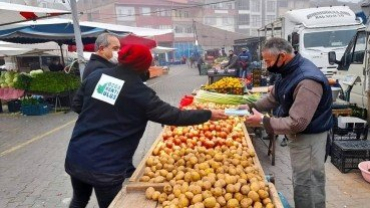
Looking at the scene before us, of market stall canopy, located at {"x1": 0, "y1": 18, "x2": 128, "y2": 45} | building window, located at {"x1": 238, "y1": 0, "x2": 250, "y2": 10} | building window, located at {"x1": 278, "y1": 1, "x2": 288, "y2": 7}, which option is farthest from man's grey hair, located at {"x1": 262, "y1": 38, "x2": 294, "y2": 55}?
building window, located at {"x1": 278, "y1": 1, "x2": 288, "y2": 7}

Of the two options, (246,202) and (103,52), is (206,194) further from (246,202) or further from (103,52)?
(103,52)

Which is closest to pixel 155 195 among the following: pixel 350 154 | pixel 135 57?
pixel 135 57

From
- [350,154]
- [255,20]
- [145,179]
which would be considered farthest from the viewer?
[255,20]

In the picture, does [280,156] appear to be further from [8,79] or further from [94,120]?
[8,79]

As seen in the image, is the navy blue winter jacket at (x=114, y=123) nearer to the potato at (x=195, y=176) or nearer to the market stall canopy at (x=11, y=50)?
the potato at (x=195, y=176)

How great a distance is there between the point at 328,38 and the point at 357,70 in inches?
183

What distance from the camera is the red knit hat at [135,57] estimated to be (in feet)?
7.86

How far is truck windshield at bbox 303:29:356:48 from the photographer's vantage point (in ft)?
37.3

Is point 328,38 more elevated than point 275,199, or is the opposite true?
point 328,38

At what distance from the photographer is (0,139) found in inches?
321

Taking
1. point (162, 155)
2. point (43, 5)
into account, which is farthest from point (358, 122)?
point (43, 5)

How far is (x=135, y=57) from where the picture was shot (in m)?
2.39

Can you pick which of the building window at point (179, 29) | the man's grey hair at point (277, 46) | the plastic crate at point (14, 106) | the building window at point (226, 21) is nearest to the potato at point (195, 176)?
the man's grey hair at point (277, 46)

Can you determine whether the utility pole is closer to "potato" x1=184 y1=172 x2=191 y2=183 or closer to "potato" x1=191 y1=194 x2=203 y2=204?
"potato" x1=184 y1=172 x2=191 y2=183
